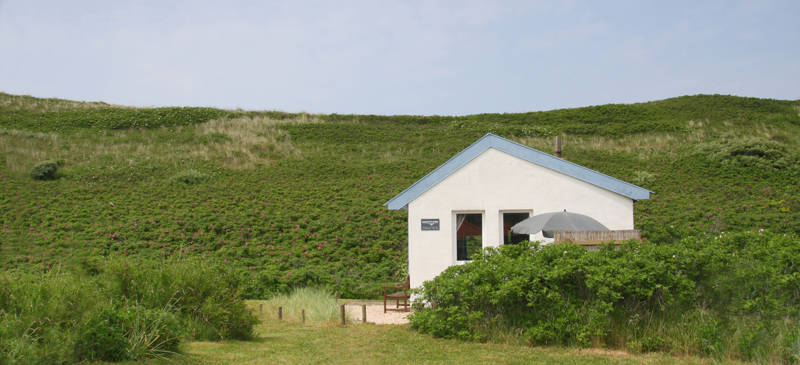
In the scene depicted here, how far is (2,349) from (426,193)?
8476 mm

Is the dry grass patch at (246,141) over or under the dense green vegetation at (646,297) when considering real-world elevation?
over

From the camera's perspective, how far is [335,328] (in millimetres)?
10703

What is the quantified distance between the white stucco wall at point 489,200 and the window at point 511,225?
0.64 feet

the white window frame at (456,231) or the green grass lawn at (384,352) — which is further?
the white window frame at (456,231)

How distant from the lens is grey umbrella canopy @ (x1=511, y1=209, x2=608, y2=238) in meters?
10.6

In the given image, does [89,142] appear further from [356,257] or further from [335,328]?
[335,328]

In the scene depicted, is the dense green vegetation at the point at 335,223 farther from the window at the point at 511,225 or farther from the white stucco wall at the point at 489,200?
the window at the point at 511,225

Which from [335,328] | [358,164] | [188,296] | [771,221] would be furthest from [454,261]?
[358,164]

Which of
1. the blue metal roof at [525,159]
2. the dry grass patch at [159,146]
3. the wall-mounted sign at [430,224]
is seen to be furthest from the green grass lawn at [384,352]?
the dry grass patch at [159,146]

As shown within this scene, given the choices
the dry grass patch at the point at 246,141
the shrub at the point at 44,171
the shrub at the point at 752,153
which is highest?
the dry grass patch at the point at 246,141

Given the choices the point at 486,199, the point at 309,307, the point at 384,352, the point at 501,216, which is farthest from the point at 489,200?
the point at 384,352

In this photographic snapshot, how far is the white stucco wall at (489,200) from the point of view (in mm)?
12148

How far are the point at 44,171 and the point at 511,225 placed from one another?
27.3 metres

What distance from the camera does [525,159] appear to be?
40.8 feet
